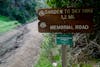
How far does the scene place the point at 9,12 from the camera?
41375 millimetres

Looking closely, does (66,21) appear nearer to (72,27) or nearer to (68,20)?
(68,20)

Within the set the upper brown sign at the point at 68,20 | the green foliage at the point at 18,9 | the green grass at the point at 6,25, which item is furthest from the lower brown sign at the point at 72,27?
the green foliage at the point at 18,9

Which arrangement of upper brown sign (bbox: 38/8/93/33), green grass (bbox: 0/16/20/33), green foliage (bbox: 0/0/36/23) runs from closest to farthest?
upper brown sign (bbox: 38/8/93/33) → green grass (bbox: 0/16/20/33) → green foliage (bbox: 0/0/36/23)

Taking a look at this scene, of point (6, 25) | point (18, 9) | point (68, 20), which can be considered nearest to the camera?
point (68, 20)

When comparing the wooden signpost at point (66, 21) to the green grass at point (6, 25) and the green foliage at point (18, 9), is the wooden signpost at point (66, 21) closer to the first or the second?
the green grass at point (6, 25)

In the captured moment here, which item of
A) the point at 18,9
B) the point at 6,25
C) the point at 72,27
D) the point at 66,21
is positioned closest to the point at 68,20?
the point at 66,21

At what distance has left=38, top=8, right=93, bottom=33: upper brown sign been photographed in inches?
211

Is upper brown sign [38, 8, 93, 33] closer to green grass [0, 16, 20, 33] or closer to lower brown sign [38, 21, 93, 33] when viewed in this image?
lower brown sign [38, 21, 93, 33]

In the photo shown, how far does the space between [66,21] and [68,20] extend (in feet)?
0.14

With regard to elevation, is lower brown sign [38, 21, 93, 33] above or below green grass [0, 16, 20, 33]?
above

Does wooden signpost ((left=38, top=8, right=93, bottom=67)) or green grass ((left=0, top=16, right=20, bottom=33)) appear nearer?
wooden signpost ((left=38, top=8, right=93, bottom=67))

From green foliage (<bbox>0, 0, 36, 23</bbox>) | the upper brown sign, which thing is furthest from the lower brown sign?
green foliage (<bbox>0, 0, 36, 23</bbox>)

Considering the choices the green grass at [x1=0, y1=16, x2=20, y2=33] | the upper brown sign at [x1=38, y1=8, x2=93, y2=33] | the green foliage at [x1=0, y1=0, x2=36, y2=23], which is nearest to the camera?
the upper brown sign at [x1=38, y1=8, x2=93, y2=33]

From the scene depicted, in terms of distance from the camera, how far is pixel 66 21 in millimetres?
5383
